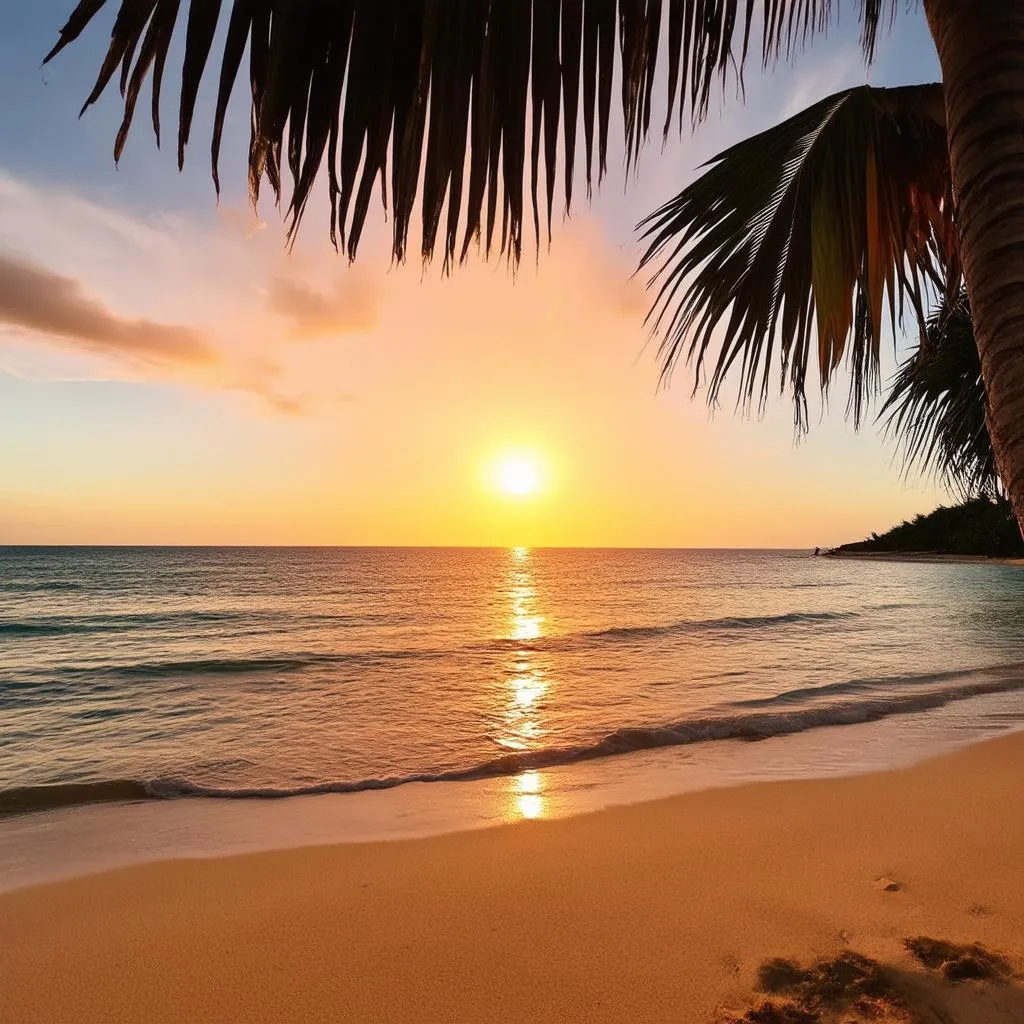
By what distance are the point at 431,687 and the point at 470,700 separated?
130cm

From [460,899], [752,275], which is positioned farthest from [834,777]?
[752,275]

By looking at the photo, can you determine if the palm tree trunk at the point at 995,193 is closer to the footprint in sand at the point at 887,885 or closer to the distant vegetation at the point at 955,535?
the footprint in sand at the point at 887,885

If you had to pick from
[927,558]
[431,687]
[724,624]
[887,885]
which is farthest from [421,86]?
[927,558]

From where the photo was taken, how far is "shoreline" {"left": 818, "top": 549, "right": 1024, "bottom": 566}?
64.6 m

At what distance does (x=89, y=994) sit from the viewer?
2.93 m

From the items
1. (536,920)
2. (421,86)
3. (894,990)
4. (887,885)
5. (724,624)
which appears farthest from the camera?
(724,624)

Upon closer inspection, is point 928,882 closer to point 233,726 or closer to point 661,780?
point 661,780

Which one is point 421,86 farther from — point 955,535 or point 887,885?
point 955,535

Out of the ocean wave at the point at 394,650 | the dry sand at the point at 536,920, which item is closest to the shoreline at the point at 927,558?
the ocean wave at the point at 394,650

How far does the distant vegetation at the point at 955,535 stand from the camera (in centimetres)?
6525

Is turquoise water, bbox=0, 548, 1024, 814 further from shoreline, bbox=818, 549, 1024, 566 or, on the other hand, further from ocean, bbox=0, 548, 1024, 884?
shoreline, bbox=818, 549, 1024, 566

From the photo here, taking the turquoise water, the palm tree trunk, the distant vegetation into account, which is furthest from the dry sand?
the distant vegetation

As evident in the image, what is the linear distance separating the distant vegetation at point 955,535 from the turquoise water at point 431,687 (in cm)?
4472

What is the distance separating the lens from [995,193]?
1.64 meters
